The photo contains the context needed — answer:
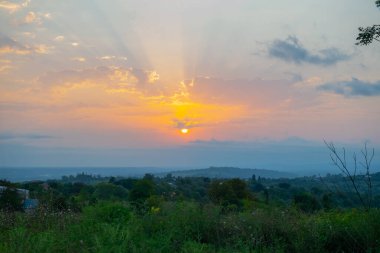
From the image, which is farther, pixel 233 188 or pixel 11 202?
pixel 233 188

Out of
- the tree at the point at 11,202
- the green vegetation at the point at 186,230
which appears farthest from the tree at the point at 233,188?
the green vegetation at the point at 186,230

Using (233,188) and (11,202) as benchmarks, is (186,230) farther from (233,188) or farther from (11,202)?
(233,188)

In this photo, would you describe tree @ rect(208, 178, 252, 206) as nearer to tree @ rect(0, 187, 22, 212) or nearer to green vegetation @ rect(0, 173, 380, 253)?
tree @ rect(0, 187, 22, 212)

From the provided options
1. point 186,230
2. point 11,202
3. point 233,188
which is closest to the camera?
point 186,230

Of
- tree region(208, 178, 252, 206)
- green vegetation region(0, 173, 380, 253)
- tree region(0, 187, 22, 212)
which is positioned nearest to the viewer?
green vegetation region(0, 173, 380, 253)

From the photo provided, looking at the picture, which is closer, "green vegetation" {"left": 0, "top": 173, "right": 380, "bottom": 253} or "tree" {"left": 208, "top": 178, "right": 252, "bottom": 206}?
"green vegetation" {"left": 0, "top": 173, "right": 380, "bottom": 253}

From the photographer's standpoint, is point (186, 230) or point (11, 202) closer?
point (186, 230)

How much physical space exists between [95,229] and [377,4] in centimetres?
701

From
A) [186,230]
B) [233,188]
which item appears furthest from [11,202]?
[233,188]

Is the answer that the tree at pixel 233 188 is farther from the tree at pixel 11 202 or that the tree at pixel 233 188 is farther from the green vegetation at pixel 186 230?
the green vegetation at pixel 186 230

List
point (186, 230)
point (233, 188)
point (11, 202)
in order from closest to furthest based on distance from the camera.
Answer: point (186, 230), point (11, 202), point (233, 188)

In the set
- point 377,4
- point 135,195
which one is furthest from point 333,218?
point 135,195

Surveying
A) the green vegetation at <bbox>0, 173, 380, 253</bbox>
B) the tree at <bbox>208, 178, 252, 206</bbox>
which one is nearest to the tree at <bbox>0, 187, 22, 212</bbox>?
the green vegetation at <bbox>0, 173, 380, 253</bbox>

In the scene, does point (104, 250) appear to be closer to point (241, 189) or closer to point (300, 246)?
point (300, 246)
